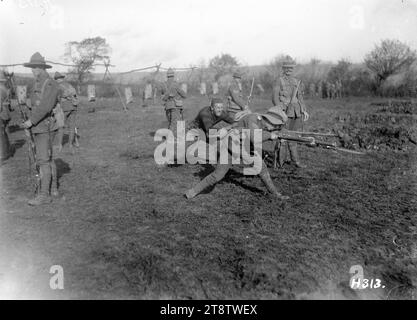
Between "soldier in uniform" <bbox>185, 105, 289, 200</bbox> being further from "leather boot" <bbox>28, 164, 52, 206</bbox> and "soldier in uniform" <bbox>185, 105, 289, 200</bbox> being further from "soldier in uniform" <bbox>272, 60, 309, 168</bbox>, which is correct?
"leather boot" <bbox>28, 164, 52, 206</bbox>

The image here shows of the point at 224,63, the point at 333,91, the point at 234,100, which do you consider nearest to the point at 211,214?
the point at 234,100

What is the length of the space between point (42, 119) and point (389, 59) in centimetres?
3154

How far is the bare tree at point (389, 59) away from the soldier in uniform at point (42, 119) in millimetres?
30369

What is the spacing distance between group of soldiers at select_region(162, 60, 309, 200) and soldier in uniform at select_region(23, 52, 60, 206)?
2.36 meters

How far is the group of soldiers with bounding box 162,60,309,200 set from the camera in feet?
20.5

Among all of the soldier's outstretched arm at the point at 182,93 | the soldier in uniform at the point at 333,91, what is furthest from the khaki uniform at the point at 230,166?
the soldier in uniform at the point at 333,91

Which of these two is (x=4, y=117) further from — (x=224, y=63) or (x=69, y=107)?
(x=224, y=63)

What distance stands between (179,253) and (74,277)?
1.23 metres

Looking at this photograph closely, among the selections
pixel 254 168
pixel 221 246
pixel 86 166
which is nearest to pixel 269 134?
pixel 254 168

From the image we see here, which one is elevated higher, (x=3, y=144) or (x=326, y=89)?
(x=326, y=89)

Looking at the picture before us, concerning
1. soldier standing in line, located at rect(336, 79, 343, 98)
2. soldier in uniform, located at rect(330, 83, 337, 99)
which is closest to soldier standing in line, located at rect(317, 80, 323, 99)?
soldier in uniform, located at rect(330, 83, 337, 99)

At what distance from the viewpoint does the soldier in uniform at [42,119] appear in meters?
5.95

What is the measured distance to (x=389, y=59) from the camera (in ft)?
101

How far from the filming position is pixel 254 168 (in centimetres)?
630
